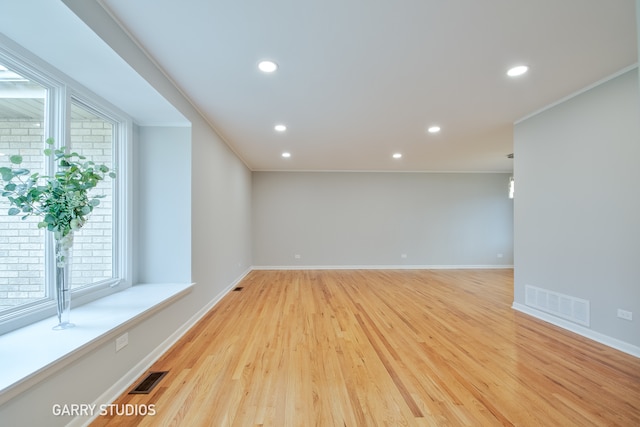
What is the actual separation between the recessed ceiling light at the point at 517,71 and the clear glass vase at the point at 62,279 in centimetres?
383

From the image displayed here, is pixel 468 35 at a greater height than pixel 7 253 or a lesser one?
greater

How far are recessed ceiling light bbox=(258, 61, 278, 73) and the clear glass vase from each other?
195cm

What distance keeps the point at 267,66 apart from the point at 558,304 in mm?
4241

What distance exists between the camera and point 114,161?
2.78 m

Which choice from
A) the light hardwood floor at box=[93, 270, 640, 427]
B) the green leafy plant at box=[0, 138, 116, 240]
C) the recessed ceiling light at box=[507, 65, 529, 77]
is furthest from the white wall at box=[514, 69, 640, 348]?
the green leafy plant at box=[0, 138, 116, 240]

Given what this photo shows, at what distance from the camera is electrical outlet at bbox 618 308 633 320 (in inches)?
102

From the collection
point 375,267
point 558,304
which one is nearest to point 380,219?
point 375,267

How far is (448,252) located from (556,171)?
15.4 ft

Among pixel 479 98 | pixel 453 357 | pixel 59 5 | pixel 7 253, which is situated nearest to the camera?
pixel 59 5

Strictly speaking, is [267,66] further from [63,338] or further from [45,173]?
[63,338]

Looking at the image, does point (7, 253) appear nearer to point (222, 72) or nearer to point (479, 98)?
point (222, 72)

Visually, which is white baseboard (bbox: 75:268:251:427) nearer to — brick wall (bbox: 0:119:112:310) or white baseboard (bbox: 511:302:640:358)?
brick wall (bbox: 0:119:112:310)

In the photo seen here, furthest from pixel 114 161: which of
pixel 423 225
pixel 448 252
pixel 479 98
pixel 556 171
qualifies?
pixel 448 252

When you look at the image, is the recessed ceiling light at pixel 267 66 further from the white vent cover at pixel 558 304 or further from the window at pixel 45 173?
the white vent cover at pixel 558 304
